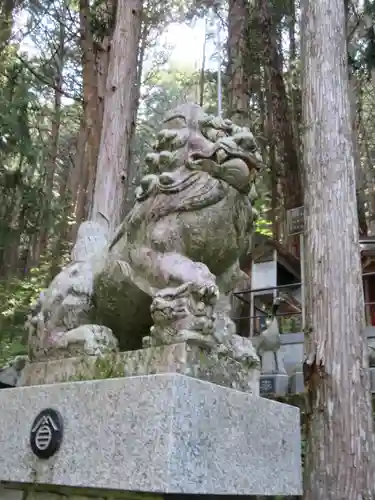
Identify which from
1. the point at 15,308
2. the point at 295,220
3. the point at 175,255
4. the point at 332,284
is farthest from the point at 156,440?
the point at 15,308

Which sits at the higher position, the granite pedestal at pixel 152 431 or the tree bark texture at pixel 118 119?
the tree bark texture at pixel 118 119

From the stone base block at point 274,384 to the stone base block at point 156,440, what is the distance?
5.37 meters

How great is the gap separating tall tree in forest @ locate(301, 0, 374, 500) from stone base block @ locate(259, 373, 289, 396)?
131 inches

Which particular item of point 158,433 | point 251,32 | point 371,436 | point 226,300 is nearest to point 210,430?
point 158,433

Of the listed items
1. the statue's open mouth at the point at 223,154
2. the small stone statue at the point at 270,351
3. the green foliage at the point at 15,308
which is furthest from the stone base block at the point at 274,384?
the statue's open mouth at the point at 223,154

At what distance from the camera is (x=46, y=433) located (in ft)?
5.90

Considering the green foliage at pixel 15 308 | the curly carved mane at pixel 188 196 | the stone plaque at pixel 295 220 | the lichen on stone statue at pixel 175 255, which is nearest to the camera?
the lichen on stone statue at pixel 175 255

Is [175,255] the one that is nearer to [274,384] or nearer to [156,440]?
[156,440]

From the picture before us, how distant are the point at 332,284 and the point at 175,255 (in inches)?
98.8

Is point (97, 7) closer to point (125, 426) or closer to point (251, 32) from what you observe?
point (251, 32)

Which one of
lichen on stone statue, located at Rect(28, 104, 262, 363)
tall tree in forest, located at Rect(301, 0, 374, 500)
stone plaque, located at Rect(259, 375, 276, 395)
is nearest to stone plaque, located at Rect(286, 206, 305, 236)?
stone plaque, located at Rect(259, 375, 276, 395)

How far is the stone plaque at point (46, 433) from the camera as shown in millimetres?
1756

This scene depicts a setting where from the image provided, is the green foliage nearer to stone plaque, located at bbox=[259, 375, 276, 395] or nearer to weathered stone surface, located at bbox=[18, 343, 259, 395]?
stone plaque, located at bbox=[259, 375, 276, 395]

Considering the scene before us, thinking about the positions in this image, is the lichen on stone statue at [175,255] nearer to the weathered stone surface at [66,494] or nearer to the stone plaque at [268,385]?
the weathered stone surface at [66,494]
